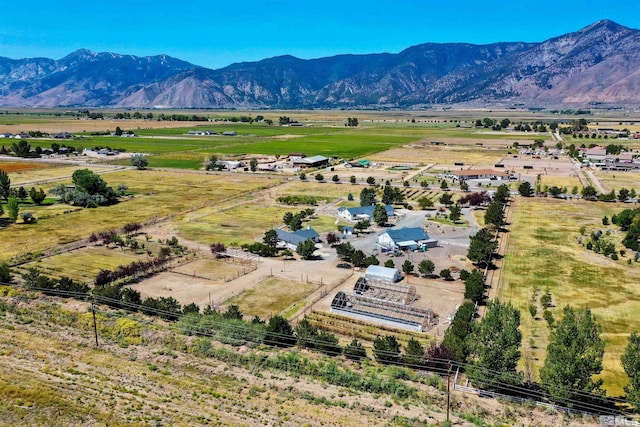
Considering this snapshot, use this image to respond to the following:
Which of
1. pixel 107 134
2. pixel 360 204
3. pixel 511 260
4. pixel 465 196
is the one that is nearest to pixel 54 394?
pixel 511 260

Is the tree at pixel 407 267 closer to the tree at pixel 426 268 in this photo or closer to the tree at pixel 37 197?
the tree at pixel 426 268

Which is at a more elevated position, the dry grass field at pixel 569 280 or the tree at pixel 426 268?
the tree at pixel 426 268

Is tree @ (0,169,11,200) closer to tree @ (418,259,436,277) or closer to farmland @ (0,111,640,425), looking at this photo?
farmland @ (0,111,640,425)

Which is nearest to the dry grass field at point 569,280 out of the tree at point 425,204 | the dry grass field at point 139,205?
the tree at point 425,204

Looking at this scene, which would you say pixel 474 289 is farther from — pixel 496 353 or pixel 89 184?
pixel 89 184

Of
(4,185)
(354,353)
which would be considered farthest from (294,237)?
(4,185)
